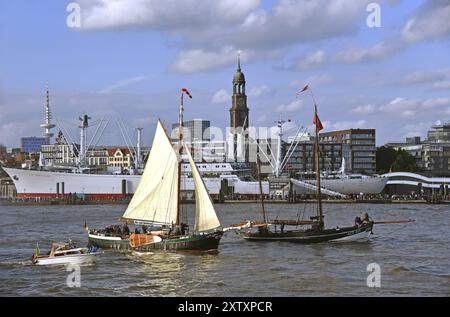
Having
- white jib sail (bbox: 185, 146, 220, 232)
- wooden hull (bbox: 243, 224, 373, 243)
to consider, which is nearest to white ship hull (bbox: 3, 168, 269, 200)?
wooden hull (bbox: 243, 224, 373, 243)

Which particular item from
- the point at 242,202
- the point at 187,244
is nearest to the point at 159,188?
the point at 187,244

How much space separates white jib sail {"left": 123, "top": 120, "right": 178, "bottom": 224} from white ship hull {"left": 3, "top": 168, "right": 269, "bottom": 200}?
10429 centimetres

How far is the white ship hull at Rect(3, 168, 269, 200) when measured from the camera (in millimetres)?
163375

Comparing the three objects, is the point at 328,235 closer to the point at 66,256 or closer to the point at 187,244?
the point at 187,244

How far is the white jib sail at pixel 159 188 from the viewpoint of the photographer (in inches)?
2199

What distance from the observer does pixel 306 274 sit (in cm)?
4272

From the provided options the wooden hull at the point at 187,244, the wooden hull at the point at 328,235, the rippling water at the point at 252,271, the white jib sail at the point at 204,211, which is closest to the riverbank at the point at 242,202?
the rippling water at the point at 252,271

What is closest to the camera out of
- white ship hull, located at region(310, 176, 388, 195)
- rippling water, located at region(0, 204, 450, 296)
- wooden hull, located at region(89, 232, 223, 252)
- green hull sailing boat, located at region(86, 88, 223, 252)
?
rippling water, located at region(0, 204, 450, 296)

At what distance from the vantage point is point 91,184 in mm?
165375

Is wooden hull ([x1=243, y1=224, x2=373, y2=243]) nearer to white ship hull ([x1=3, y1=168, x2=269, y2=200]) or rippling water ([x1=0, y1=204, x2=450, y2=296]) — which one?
rippling water ([x1=0, y1=204, x2=450, y2=296])

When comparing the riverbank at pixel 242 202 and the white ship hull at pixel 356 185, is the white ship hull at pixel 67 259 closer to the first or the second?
the riverbank at pixel 242 202
